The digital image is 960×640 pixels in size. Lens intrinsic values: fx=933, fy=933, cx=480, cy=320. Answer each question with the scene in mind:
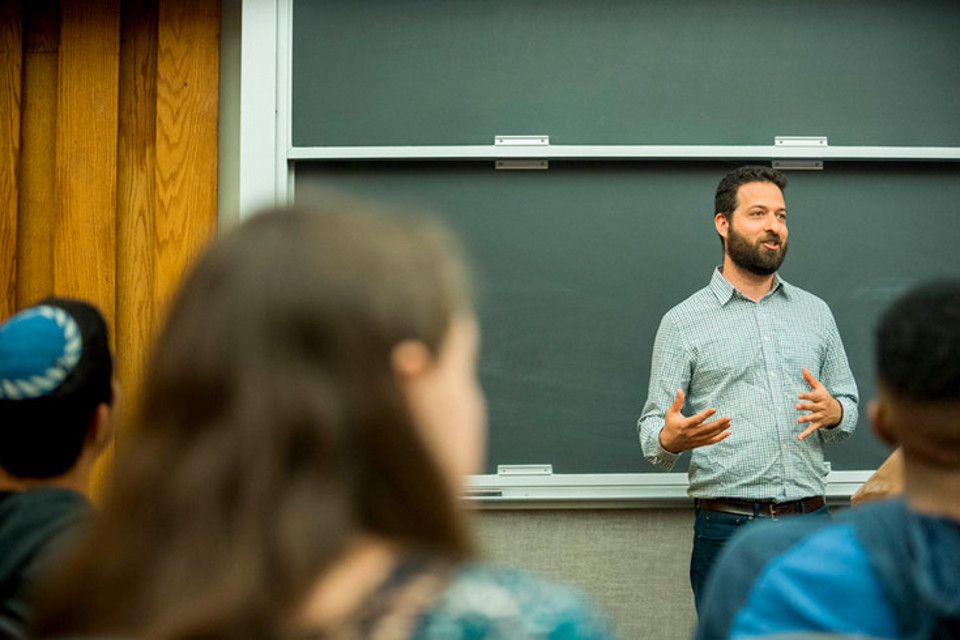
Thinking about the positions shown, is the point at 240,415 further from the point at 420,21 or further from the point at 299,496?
the point at 420,21

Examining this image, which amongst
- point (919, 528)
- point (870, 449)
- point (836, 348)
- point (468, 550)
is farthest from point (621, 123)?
point (468, 550)

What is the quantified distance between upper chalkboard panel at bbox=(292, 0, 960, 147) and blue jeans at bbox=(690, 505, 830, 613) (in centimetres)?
146

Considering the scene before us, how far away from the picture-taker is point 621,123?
3.66m

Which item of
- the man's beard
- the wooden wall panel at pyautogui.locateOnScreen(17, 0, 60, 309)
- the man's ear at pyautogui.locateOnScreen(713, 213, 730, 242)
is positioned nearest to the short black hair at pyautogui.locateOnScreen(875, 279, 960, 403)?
the man's beard

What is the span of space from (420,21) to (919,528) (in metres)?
2.98

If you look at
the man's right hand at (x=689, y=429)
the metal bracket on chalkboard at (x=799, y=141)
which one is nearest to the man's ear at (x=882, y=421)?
the man's right hand at (x=689, y=429)

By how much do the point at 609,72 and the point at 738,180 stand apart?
0.68 m

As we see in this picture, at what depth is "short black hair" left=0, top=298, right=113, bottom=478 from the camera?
1294mm

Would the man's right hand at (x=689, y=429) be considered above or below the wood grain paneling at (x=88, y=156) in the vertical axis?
below

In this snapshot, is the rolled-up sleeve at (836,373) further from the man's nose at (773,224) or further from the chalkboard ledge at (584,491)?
the chalkboard ledge at (584,491)

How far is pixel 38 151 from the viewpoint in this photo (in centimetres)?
369

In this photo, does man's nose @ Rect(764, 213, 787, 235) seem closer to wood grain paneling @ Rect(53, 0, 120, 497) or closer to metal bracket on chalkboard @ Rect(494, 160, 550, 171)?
metal bracket on chalkboard @ Rect(494, 160, 550, 171)

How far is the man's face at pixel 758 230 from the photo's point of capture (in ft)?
11.0

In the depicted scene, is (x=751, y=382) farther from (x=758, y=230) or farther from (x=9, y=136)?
(x=9, y=136)
